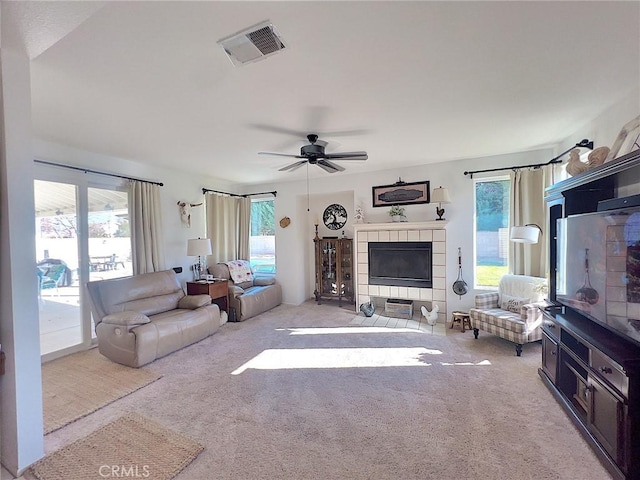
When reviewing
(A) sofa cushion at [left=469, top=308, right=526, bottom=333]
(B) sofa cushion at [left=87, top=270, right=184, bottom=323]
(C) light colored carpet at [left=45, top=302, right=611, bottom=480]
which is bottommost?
(C) light colored carpet at [left=45, top=302, right=611, bottom=480]

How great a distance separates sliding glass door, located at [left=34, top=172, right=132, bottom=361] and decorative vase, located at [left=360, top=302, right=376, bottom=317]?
3.64 metres

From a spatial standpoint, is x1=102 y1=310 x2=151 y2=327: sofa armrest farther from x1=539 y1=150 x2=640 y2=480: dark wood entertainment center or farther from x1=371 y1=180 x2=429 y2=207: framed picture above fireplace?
x1=539 y1=150 x2=640 y2=480: dark wood entertainment center

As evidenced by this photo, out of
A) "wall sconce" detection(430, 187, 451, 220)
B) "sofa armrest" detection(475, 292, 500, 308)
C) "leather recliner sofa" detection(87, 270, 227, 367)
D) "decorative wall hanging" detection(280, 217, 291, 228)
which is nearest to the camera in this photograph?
"leather recliner sofa" detection(87, 270, 227, 367)

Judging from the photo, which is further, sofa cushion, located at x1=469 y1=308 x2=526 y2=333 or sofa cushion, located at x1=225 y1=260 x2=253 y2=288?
sofa cushion, located at x1=225 y1=260 x2=253 y2=288

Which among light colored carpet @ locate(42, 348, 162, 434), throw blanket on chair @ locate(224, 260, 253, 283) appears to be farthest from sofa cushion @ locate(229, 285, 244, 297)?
light colored carpet @ locate(42, 348, 162, 434)

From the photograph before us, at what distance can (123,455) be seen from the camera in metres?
1.77

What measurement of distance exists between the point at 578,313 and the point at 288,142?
3236 millimetres

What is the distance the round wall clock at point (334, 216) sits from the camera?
5.63 m

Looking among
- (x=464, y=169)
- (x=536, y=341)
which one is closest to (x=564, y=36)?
(x=464, y=169)

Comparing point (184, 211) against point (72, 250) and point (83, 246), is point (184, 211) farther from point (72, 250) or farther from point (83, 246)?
point (72, 250)

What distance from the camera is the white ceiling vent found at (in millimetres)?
1474

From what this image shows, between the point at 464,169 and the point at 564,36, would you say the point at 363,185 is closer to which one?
the point at 464,169

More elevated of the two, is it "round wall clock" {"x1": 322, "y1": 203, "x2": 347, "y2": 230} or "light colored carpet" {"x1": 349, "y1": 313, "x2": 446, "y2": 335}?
"round wall clock" {"x1": 322, "y1": 203, "x2": 347, "y2": 230}

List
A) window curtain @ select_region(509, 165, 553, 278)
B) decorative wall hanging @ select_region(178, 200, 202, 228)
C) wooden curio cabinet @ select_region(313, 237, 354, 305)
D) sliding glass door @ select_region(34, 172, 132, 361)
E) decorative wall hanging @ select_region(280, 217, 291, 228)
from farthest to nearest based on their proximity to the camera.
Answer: decorative wall hanging @ select_region(280, 217, 291, 228) < wooden curio cabinet @ select_region(313, 237, 354, 305) < decorative wall hanging @ select_region(178, 200, 202, 228) < window curtain @ select_region(509, 165, 553, 278) < sliding glass door @ select_region(34, 172, 132, 361)
